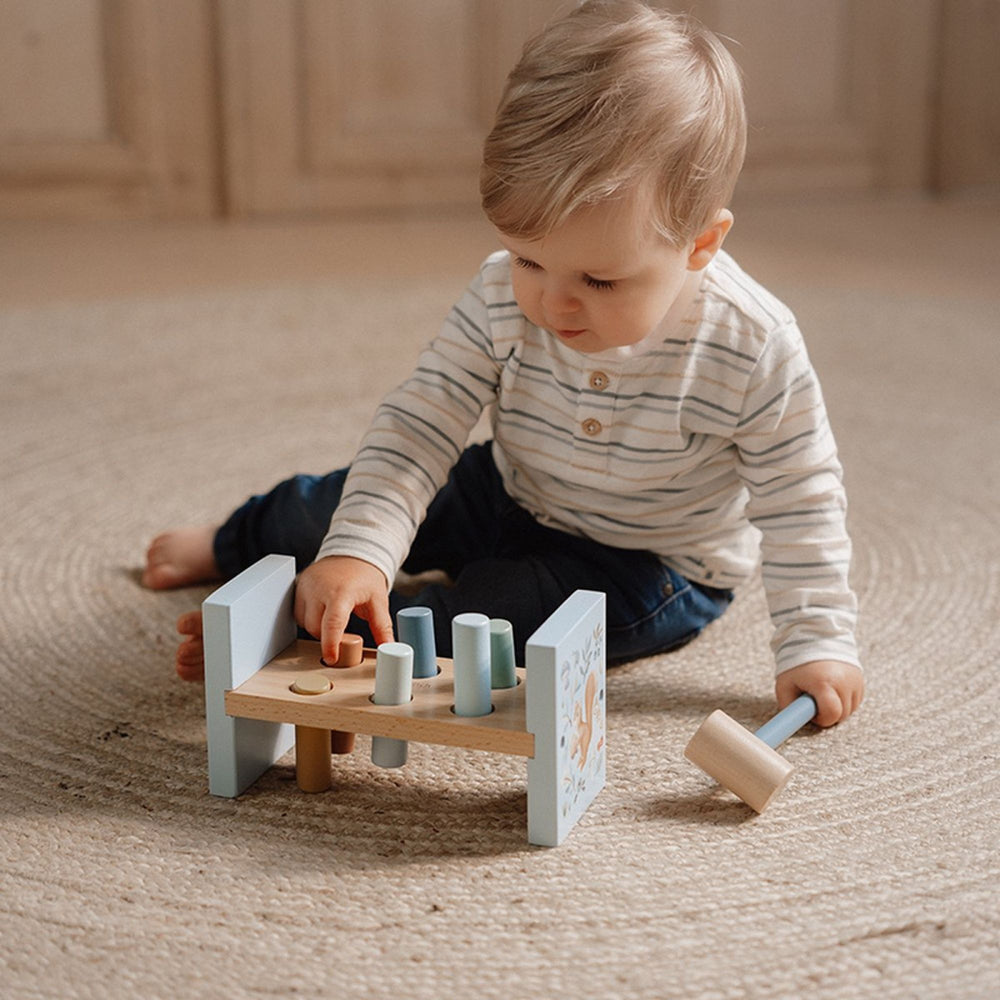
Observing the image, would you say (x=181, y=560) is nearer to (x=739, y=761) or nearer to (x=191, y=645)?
(x=191, y=645)

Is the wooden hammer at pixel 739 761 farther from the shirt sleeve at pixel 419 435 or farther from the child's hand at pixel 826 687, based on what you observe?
the shirt sleeve at pixel 419 435

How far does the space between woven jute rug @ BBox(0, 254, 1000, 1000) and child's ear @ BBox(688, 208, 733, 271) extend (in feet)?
0.83

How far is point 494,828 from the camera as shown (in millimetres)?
689

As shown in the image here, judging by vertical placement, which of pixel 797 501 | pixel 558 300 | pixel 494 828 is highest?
pixel 558 300

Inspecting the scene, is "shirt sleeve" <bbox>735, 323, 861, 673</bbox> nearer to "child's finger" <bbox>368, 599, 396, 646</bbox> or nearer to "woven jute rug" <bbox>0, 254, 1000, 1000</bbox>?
"woven jute rug" <bbox>0, 254, 1000, 1000</bbox>

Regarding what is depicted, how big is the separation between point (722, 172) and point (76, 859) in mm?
472

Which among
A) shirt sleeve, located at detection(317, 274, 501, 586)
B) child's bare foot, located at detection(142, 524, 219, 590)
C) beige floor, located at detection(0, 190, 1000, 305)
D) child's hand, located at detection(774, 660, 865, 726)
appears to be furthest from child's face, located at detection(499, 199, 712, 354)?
beige floor, located at detection(0, 190, 1000, 305)

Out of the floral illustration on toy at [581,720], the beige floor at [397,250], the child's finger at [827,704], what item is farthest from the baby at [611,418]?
the beige floor at [397,250]

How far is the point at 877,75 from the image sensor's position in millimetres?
2578

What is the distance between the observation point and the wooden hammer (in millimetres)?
698

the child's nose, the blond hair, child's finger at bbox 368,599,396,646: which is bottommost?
child's finger at bbox 368,599,396,646

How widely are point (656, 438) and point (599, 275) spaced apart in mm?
133

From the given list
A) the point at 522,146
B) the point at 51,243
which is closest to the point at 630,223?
the point at 522,146

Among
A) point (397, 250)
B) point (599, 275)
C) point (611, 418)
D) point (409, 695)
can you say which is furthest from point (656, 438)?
point (397, 250)
